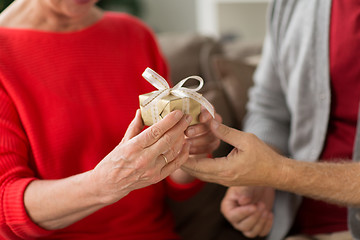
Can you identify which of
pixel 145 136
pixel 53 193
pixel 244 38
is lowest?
pixel 244 38

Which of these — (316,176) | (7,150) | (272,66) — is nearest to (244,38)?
(272,66)

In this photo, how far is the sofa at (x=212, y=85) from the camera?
1164mm

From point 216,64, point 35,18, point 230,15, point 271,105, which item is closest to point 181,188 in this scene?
point 271,105

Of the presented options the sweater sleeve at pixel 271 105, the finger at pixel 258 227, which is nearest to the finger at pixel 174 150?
the finger at pixel 258 227

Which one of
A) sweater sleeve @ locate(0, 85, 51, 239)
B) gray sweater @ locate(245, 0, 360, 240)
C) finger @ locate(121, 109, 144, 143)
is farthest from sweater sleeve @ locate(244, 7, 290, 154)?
sweater sleeve @ locate(0, 85, 51, 239)

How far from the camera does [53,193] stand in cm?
72

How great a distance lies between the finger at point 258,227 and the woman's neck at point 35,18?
26.8 inches

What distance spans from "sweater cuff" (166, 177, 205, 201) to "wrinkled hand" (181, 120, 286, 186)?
0.24 metres

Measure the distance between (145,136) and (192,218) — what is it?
66cm

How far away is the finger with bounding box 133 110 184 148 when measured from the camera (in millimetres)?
614

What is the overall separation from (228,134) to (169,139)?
0.13 meters

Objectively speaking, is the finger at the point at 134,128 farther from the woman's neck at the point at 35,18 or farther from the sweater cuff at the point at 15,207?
the woman's neck at the point at 35,18

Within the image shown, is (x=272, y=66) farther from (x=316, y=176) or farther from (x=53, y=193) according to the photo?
(x=53, y=193)

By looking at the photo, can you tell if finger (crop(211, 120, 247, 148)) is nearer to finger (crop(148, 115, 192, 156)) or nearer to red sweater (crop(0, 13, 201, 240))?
finger (crop(148, 115, 192, 156))
